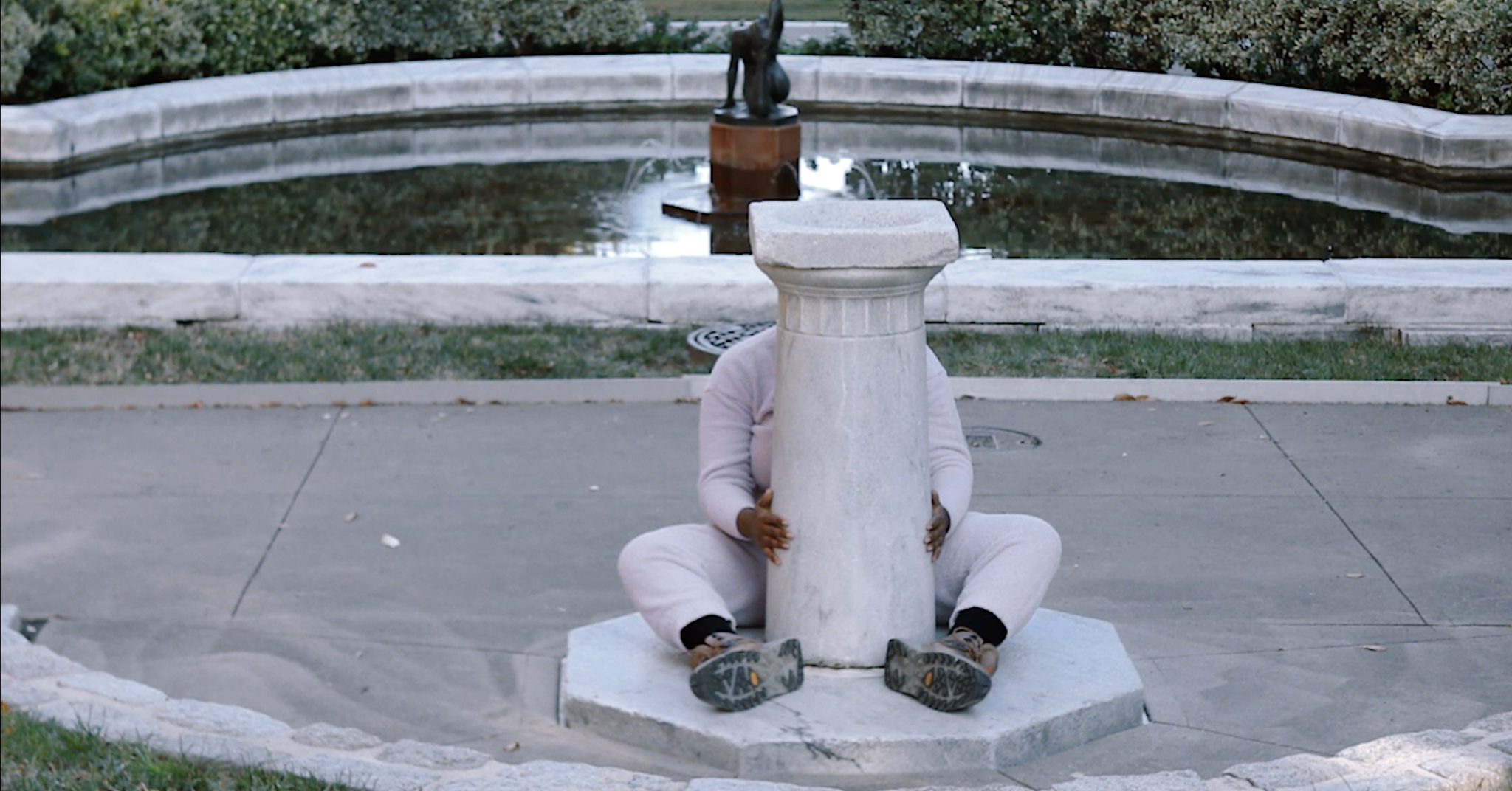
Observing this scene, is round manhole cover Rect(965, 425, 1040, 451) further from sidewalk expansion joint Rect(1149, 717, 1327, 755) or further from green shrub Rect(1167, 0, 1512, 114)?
green shrub Rect(1167, 0, 1512, 114)

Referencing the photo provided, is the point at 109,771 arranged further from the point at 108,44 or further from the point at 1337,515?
the point at 108,44

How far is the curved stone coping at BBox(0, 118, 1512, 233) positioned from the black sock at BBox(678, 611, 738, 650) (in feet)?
26.2

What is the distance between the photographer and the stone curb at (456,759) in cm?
396

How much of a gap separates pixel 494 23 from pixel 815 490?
13.5 m

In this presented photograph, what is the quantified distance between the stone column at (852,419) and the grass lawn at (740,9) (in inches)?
675

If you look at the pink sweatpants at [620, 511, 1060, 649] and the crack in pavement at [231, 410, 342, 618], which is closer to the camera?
the pink sweatpants at [620, 511, 1060, 649]

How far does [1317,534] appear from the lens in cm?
596

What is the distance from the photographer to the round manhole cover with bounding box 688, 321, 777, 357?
7.92 metres

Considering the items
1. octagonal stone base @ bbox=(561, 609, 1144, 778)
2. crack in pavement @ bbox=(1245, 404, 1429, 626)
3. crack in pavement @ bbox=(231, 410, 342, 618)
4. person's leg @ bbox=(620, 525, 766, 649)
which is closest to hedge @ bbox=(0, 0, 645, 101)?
crack in pavement @ bbox=(231, 410, 342, 618)

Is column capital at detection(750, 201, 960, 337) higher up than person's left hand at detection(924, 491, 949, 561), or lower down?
higher up

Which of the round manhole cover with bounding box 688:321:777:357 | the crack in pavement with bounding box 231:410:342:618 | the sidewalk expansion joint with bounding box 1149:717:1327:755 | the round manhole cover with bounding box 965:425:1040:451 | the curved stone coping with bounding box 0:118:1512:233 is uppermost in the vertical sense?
the sidewalk expansion joint with bounding box 1149:717:1327:755

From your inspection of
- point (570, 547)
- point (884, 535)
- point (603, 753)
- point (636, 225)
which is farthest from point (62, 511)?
point (636, 225)

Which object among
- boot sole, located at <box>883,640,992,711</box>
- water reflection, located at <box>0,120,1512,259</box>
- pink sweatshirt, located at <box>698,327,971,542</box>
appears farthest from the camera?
water reflection, located at <box>0,120,1512,259</box>

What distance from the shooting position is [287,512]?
6270mm
